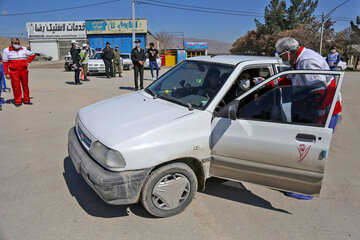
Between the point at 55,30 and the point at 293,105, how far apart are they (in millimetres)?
53431

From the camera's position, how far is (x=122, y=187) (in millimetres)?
2492

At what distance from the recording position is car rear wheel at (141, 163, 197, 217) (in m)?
2.66

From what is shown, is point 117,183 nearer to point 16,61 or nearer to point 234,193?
point 234,193

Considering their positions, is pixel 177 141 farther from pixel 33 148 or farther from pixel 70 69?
pixel 70 69

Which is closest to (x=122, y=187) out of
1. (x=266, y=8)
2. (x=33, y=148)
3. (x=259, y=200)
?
(x=259, y=200)

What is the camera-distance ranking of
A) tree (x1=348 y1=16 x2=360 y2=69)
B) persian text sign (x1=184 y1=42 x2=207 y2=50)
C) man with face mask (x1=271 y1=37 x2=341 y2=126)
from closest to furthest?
man with face mask (x1=271 y1=37 x2=341 y2=126) → tree (x1=348 y1=16 x2=360 y2=69) → persian text sign (x1=184 y1=42 x2=207 y2=50)

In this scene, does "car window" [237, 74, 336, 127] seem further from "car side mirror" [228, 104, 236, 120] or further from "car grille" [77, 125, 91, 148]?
"car grille" [77, 125, 91, 148]

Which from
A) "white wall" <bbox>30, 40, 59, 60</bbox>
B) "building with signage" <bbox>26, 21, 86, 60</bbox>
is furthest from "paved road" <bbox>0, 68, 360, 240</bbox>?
"white wall" <bbox>30, 40, 59, 60</bbox>

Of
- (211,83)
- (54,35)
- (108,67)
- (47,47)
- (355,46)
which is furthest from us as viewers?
(47,47)

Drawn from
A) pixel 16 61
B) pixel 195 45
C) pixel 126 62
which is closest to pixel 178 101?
pixel 16 61

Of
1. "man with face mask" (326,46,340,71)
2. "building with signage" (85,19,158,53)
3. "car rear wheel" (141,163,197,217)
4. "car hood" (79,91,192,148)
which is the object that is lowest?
"car rear wheel" (141,163,197,217)

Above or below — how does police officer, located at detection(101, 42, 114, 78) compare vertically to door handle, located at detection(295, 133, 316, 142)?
above

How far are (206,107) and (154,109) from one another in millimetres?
609

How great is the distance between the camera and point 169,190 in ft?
9.13
